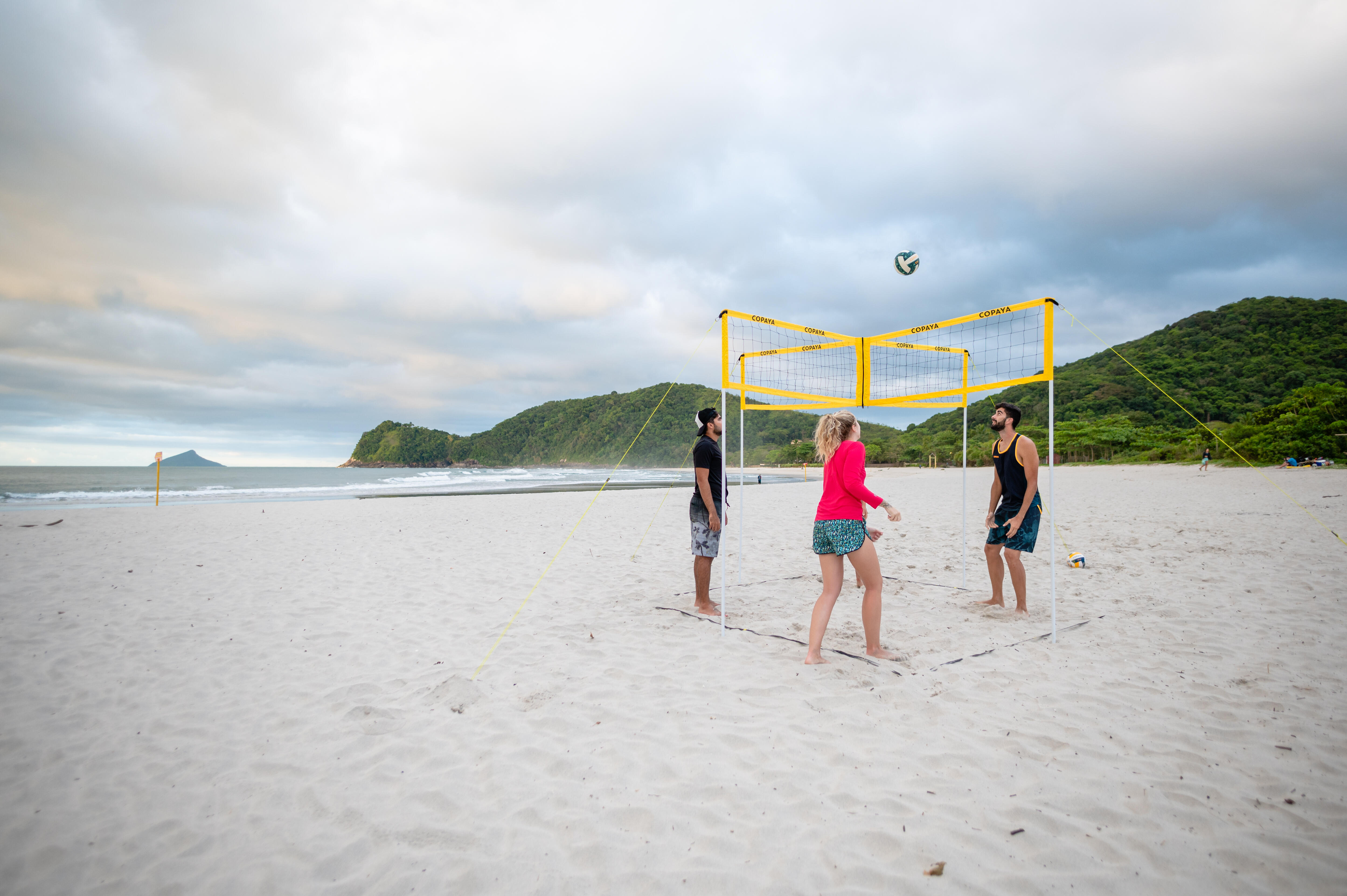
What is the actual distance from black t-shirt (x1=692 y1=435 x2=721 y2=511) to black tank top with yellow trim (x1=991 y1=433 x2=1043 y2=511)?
2346mm

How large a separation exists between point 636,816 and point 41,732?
3350 millimetres

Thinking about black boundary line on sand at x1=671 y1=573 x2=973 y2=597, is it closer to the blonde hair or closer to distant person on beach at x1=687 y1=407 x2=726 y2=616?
distant person on beach at x1=687 y1=407 x2=726 y2=616

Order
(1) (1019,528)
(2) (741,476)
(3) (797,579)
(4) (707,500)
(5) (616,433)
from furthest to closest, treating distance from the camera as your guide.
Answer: (5) (616,433)
(3) (797,579)
(4) (707,500)
(1) (1019,528)
(2) (741,476)

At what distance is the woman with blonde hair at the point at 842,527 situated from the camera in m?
3.42

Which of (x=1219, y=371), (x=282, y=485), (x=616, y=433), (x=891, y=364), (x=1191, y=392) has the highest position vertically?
(x=1219, y=371)

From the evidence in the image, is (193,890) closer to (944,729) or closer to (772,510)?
(944,729)

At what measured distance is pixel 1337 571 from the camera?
5797 millimetres

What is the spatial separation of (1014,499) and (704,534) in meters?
2.62

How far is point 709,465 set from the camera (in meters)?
4.52

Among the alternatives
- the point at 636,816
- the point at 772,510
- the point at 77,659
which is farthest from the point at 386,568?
the point at 772,510

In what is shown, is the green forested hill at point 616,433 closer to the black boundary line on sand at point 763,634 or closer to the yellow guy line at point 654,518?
the yellow guy line at point 654,518

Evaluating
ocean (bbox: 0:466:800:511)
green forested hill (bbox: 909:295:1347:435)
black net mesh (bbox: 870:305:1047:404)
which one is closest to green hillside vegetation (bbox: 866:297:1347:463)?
green forested hill (bbox: 909:295:1347:435)

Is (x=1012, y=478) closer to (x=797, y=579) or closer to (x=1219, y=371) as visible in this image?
(x=797, y=579)

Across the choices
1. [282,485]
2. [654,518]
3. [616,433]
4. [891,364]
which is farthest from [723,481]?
[616,433]
